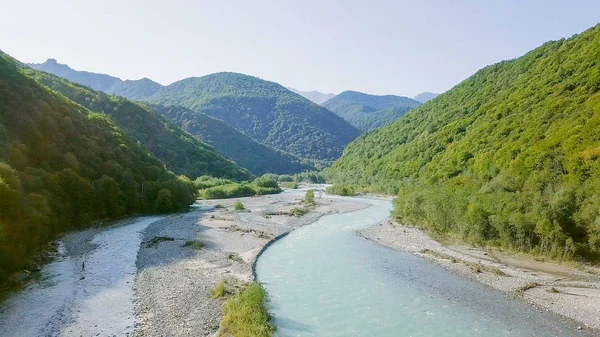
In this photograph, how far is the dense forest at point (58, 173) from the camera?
3170 centimetres

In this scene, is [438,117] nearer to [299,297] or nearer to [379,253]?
[379,253]

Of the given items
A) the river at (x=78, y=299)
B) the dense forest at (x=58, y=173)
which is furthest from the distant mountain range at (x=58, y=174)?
the river at (x=78, y=299)

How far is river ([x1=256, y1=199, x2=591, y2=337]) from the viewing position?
844 inches

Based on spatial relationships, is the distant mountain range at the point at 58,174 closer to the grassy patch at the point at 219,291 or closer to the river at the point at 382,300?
the grassy patch at the point at 219,291

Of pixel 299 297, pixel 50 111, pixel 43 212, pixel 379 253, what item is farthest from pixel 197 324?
pixel 50 111

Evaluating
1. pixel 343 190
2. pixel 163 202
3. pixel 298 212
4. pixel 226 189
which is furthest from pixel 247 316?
pixel 343 190

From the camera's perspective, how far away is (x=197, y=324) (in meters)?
21.5

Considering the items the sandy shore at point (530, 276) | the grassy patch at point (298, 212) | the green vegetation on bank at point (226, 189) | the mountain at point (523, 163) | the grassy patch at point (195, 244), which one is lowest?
the green vegetation on bank at point (226, 189)

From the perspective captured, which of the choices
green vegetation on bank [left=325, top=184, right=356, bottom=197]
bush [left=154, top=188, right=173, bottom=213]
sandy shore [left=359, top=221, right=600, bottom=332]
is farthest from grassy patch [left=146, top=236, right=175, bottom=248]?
green vegetation on bank [left=325, top=184, right=356, bottom=197]

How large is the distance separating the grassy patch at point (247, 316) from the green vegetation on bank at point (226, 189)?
3180 inches

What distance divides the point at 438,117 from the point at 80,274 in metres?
101

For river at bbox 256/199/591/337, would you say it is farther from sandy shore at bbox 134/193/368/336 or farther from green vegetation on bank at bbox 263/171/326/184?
green vegetation on bank at bbox 263/171/326/184

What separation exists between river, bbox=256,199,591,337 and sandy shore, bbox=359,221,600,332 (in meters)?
1.27

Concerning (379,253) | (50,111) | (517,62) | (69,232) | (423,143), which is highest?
(517,62)
